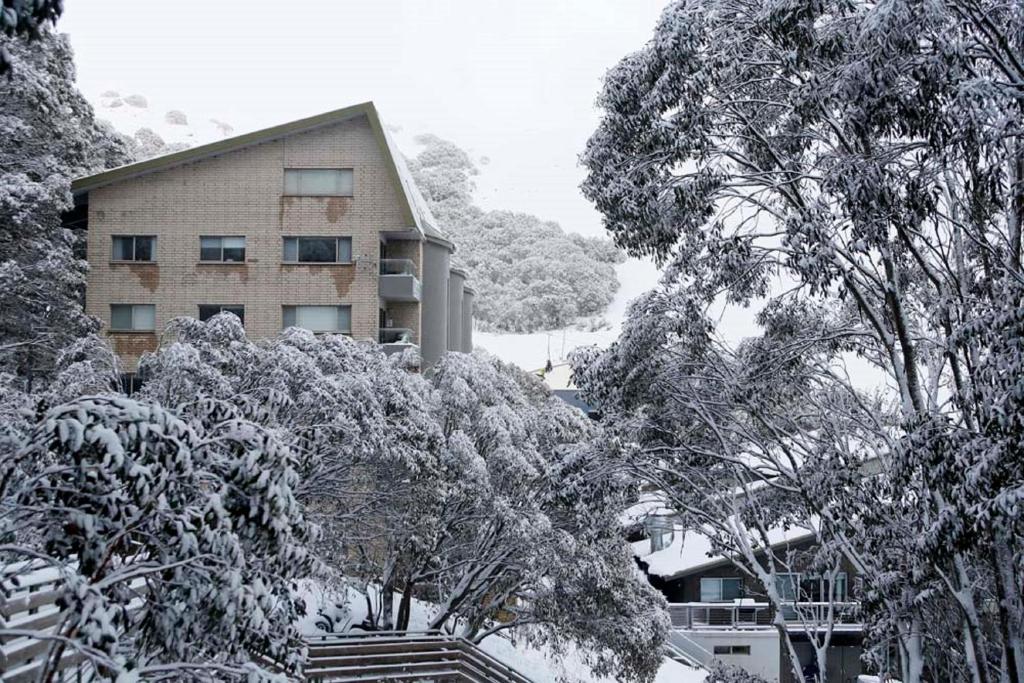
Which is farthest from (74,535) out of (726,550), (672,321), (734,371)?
(726,550)

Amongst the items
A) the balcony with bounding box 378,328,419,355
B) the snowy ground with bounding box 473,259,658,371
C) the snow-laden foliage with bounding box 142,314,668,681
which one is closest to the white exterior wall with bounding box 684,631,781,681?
the snow-laden foliage with bounding box 142,314,668,681

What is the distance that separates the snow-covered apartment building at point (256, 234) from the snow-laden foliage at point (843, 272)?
628 inches

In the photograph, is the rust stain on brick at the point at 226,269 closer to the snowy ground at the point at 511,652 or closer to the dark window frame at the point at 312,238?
the dark window frame at the point at 312,238

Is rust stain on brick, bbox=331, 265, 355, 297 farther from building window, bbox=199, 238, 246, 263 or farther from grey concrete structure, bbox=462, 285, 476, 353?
grey concrete structure, bbox=462, 285, 476, 353

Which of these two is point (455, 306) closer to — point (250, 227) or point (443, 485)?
point (250, 227)

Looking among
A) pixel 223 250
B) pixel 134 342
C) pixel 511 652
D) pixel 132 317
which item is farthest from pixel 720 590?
pixel 132 317

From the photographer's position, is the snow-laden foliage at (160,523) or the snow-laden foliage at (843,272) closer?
the snow-laden foliage at (160,523)

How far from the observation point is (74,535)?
6.12 m

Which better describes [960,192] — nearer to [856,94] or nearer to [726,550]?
[856,94]

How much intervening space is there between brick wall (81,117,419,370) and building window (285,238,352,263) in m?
0.17

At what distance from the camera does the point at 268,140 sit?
31594mm

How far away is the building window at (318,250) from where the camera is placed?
31453mm

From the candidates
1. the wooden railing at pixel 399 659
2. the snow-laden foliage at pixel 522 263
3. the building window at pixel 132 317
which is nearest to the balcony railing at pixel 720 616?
the wooden railing at pixel 399 659

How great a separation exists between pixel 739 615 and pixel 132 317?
1902 centimetres
